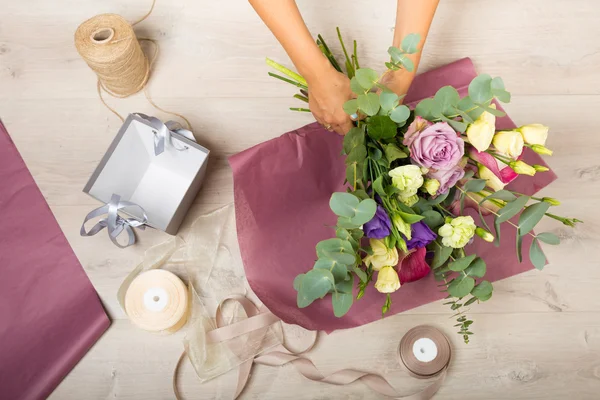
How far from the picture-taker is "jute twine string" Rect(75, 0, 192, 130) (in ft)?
2.73

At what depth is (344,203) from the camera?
57 centimetres

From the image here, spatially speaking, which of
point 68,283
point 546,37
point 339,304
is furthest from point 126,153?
point 546,37

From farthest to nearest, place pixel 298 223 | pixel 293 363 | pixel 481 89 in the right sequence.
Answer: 1. pixel 293 363
2. pixel 298 223
3. pixel 481 89

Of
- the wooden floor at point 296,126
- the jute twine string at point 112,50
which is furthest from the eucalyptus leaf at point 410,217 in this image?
the jute twine string at point 112,50

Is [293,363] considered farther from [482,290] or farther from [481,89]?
[481,89]

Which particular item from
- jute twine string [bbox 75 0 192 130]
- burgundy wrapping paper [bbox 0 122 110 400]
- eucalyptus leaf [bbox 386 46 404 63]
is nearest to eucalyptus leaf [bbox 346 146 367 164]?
eucalyptus leaf [bbox 386 46 404 63]

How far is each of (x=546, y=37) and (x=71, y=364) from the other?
0.95 metres

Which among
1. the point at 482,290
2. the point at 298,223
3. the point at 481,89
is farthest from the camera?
the point at 298,223

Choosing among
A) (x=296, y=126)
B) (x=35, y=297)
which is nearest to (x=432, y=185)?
(x=296, y=126)

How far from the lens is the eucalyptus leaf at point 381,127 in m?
0.60

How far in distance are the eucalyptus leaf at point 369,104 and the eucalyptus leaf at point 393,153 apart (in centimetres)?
5

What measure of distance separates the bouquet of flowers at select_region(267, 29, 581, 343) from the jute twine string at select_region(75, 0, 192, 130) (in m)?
0.40

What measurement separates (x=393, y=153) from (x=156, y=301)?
1.49 feet

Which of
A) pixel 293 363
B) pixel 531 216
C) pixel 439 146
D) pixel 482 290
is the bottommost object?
pixel 293 363
